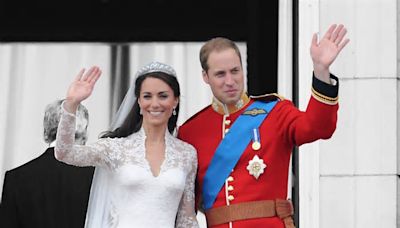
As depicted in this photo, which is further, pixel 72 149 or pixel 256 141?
pixel 256 141

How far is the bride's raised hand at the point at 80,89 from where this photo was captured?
14.0 feet

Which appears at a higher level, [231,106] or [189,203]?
[231,106]

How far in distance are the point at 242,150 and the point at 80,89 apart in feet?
2.17

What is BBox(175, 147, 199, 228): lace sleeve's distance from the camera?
4.48 m

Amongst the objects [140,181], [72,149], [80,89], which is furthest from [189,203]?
[80,89]

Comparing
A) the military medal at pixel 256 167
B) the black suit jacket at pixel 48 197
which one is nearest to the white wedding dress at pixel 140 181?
the military medal at pixel 256 167

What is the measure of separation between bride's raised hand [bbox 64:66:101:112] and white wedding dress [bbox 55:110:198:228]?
0.16 meters

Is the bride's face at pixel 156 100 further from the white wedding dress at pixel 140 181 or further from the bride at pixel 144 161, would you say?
the white wedding dress at pixel 140 181

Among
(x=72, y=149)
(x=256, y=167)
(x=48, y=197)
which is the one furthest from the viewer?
(x=48, y=197)

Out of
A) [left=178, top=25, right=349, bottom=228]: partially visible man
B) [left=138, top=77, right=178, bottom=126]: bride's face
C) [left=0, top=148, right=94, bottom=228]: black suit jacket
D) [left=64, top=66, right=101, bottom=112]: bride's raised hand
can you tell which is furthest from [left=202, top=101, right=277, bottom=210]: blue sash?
[left=0, top=148, right=94, bottom=228]: black suit jacket

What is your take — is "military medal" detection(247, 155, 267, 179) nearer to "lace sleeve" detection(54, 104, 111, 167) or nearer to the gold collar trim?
the gold collar trim

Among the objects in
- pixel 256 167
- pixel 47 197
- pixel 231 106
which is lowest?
pixel 47 197

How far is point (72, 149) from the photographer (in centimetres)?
429

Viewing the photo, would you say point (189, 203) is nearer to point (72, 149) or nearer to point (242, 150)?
point (242, 150)
